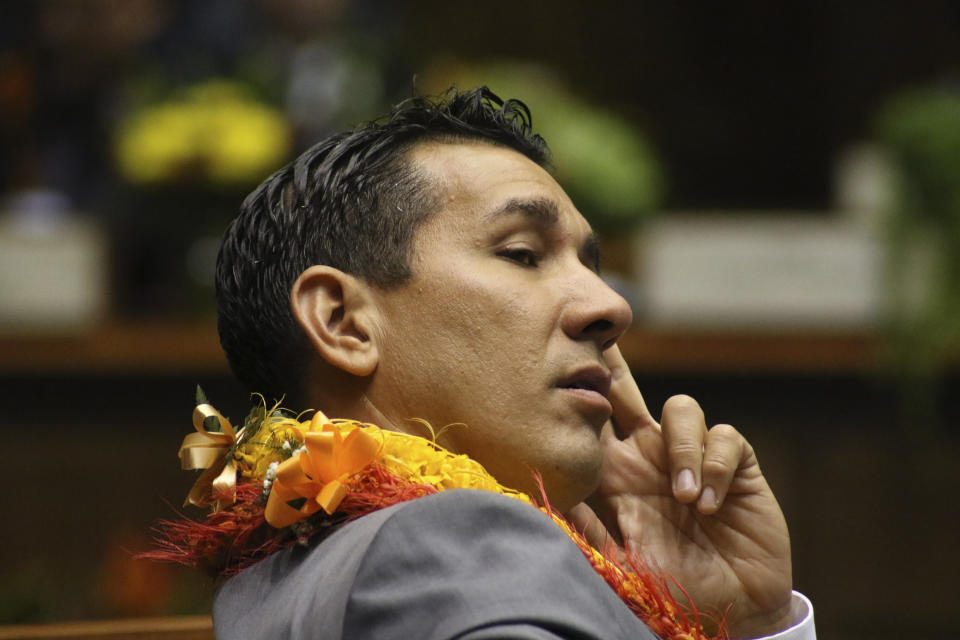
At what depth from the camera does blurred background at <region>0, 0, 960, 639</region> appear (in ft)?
8.66

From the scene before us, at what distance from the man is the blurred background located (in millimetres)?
1092

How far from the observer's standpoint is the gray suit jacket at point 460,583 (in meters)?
0.92

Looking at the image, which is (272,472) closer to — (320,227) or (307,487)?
(307,487)

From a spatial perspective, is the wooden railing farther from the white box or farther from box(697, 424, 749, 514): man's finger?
the white box

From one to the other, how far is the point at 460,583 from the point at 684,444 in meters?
0.51

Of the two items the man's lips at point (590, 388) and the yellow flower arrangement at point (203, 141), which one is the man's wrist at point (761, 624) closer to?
the man's lips at point (590, 388)

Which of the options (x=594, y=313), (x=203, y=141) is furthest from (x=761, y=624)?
(x=203, y=141)

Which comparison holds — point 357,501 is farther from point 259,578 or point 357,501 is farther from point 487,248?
point 487,248

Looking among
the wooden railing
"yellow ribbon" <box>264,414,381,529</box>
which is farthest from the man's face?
the wooden railing

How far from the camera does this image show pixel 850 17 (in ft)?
12.4

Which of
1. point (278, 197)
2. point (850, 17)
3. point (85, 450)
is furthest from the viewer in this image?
point (850, 17)

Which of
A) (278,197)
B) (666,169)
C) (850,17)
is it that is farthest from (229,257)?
(850,17)

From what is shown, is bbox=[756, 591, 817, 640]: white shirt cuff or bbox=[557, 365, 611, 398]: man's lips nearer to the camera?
bbox=[557, 365, 611, 398]: man's lips

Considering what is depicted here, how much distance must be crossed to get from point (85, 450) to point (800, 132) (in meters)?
2.48
